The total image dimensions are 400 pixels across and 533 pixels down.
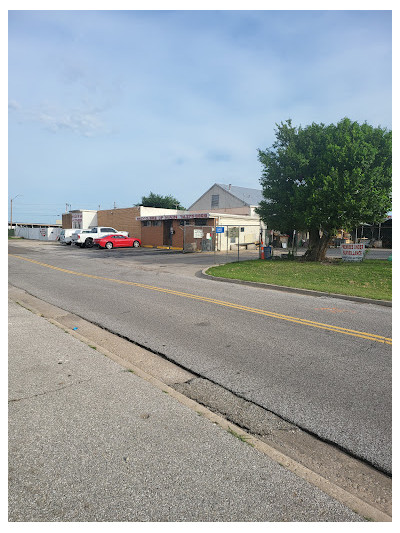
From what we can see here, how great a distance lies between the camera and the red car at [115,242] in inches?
1401

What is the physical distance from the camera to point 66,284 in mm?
13523

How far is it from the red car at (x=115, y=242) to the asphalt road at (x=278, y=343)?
908 inches

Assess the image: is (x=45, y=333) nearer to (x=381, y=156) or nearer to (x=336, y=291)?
(x=336, y=291)

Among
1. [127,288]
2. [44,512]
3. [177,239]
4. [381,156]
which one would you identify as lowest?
[44,512]

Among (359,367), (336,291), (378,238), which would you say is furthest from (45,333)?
(378,238)

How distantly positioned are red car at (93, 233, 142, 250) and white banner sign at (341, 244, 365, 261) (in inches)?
879

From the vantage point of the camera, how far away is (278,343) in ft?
21.2

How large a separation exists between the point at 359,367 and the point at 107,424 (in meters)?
3.73

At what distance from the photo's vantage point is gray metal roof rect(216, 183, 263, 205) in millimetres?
53469

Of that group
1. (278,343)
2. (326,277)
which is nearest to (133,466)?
(278,343)

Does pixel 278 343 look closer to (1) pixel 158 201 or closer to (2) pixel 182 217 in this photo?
(2) pixel 182 217

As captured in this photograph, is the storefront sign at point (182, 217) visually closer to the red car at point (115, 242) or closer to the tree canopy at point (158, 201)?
the red car at point (115, 242)

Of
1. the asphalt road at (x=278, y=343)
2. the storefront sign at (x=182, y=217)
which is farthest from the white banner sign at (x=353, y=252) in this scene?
the storefront sign at (x=182, y=217)

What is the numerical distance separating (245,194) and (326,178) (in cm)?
3555
